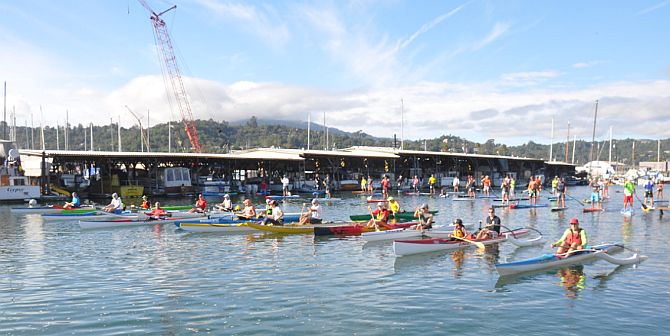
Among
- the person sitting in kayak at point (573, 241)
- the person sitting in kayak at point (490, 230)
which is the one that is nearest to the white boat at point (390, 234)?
the person sitting in kayak at point (490, 230)

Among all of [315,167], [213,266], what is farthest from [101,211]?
[315,167]

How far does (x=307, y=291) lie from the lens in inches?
551

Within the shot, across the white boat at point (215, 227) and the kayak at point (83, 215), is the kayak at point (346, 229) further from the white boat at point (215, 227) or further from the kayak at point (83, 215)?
the kayak at point (83, 215)

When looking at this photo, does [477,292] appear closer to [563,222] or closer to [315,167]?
[563,222]

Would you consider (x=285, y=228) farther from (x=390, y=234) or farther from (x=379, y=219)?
(x=390, y=234)

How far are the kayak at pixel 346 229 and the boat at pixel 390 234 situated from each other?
1.16m

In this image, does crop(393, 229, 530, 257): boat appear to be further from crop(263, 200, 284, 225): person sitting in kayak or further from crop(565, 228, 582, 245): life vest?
crop(263, 200, 284, 225): person sitting in kayak

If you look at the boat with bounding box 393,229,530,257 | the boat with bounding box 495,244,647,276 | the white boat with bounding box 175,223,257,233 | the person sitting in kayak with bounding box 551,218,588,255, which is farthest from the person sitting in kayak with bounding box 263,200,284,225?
the person sitting in kayak with bounding box 551,218,588,255

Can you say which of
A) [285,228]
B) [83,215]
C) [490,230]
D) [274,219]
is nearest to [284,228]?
[285,228]

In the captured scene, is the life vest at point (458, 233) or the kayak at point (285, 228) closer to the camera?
the life vest at point (458, 233)

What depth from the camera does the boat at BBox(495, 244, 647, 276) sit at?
15436 millimetres

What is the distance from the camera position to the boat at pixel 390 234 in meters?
21.7

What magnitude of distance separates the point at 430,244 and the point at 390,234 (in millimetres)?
3070

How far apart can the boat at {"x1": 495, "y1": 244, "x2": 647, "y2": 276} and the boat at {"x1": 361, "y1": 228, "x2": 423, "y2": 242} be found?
6199mm
